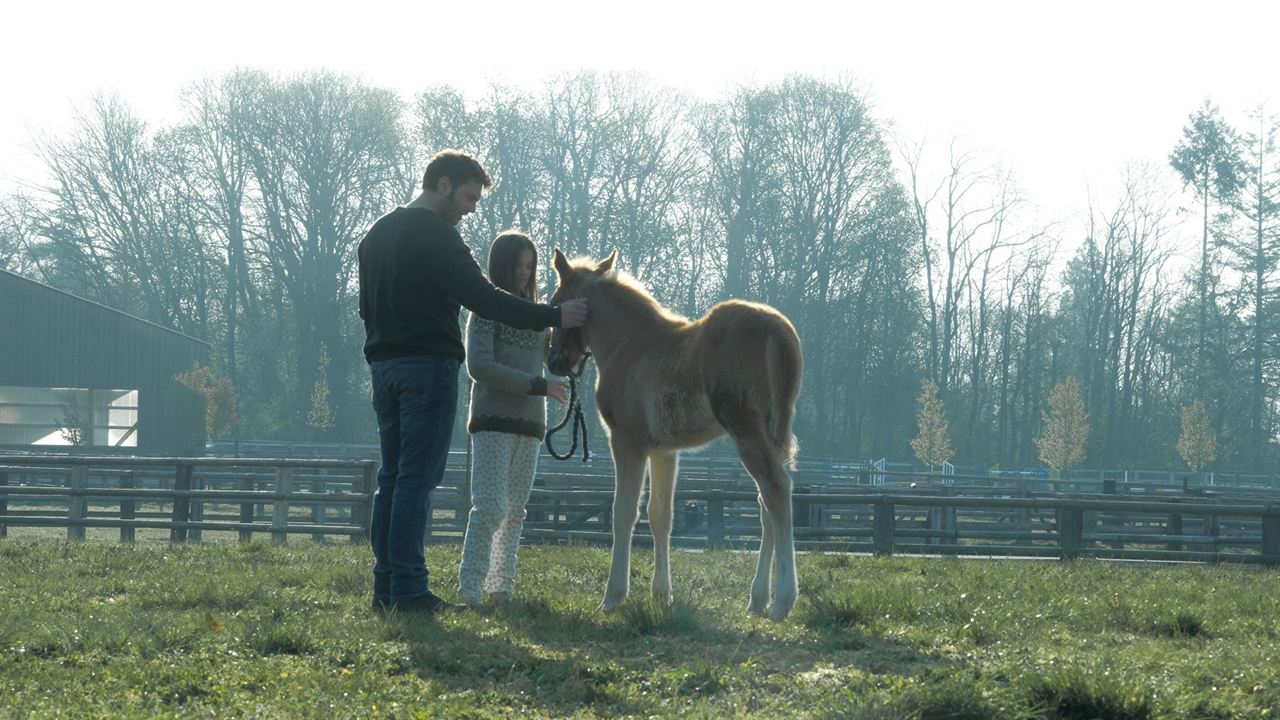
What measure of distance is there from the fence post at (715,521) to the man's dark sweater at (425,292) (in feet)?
27.5

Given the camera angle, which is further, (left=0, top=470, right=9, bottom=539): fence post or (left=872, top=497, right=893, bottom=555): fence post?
(left=0, top=470, right=9, bottom=539): fence post

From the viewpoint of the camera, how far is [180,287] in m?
51.3

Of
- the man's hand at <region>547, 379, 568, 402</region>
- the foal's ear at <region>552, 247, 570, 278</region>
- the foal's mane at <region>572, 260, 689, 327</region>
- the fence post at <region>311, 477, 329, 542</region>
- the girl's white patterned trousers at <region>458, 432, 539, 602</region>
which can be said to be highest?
the foal's ear at <region>552, 247, 570, 278</region>

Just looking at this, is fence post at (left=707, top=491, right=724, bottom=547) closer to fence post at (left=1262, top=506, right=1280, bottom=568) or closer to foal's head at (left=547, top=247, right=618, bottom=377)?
fence post at (left=1262, top=506, right=1280, bottom=568)

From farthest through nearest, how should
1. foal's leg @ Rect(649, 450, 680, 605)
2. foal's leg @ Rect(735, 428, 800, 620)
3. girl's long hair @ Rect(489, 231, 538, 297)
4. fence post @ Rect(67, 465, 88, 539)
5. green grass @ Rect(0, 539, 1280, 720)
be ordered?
fence post @ Rect(67, 465, 88, 539) < girl's long hair @ Rect(489, 231, 538, 297) < foal's leg @ Rect(649, 450, 680, 605) < foal's leg @ Rect(735, 428, 800, 620) < green grass @ Rect(0, 539, 1280, 720)

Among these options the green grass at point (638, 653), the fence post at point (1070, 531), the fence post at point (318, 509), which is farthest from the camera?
the fence post at point (318, 509)

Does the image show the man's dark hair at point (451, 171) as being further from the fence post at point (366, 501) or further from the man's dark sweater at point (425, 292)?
the fence post at point (366, 501)

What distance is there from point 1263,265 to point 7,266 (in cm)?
4947

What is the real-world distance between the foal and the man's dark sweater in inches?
22.9

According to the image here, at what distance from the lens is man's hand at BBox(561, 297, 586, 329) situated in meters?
6.35

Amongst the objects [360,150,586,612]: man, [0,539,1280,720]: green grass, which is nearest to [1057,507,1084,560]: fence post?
[0,539,1280,720]: green grass

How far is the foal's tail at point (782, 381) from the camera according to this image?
603cm

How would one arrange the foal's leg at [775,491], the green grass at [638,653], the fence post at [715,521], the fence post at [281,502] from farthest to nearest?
the fence post at [281,502]
the fence post at [715,521]
the foal's leg at [775,491]
the green grass at [638,653]

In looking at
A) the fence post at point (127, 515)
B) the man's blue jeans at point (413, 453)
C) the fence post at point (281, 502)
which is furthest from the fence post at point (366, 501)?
the man's blue jeans at point (413, 453)
